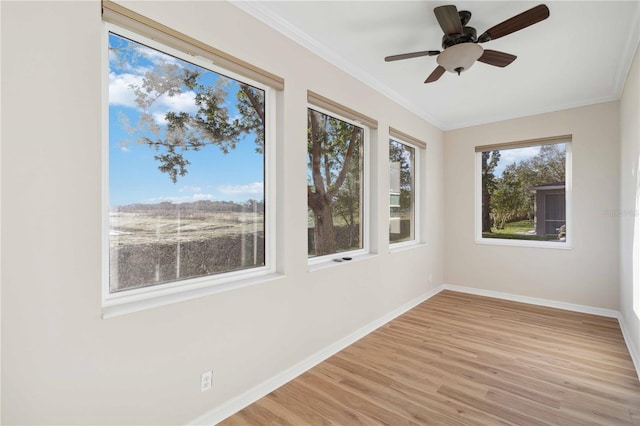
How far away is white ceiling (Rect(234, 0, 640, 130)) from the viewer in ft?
7.00

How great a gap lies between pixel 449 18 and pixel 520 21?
17.3 inches

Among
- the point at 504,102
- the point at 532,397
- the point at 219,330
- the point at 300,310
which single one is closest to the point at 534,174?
the point at 504,102

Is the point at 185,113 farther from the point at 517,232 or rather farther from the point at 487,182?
the point at 517,232

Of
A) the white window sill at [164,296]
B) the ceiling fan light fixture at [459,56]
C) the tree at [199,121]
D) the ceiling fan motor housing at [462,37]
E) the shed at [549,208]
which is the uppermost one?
the ceiling fan motor housing at [462,37]

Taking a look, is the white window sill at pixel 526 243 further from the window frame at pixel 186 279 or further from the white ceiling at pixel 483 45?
the window frame at pixel 186 279

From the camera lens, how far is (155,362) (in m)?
1.63

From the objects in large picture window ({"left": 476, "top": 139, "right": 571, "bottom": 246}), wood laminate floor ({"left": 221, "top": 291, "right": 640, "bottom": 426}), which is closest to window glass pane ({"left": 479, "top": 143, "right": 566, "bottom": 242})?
large picture window ({"left": 476, "top": 139, "right": 571, "bottom": 246})

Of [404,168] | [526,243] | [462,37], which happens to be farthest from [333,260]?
[526,243]

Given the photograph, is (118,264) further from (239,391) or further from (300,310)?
(300,310)

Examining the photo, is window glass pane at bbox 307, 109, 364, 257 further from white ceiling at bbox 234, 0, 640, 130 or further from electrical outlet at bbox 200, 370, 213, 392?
electrical outlet at bbox 200, 370, 213, 392

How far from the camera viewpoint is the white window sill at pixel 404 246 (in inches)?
151

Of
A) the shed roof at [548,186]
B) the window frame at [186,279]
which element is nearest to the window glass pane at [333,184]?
the window frame at [186,279]

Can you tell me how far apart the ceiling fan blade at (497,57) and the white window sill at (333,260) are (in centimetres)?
203

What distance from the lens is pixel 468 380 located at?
7.69 ft
